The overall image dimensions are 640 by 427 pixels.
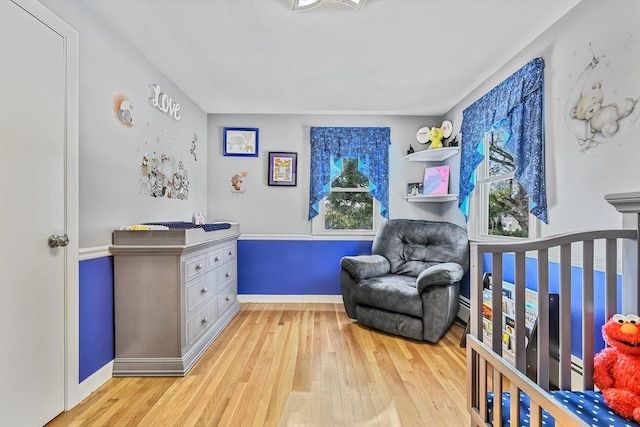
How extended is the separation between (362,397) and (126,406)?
1.36 metres

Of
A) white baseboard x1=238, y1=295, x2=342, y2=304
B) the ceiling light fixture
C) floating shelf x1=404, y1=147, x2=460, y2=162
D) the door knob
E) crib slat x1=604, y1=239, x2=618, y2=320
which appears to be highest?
the ceiling light fixture

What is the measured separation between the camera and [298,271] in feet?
11.5

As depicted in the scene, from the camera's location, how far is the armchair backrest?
2836 mm

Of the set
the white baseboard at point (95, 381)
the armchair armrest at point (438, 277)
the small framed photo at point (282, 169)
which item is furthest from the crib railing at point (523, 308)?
the small framed photo at point (282, 169)

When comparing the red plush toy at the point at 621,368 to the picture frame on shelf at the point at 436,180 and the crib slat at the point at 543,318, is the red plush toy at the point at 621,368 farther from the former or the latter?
the picture frame on shelf at the point at 436,180

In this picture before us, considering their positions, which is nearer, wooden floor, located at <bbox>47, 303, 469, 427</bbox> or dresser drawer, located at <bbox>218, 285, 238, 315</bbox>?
wooden floor, located at <bbox>47, 303, 469, 427</bbox>

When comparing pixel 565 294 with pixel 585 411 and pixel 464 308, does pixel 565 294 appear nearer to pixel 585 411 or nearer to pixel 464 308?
pixel 585 411

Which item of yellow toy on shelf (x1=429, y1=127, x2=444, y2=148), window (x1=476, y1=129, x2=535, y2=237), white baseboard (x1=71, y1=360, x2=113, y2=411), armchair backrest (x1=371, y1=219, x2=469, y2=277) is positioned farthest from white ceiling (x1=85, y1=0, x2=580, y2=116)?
white baseboard (x1=71, y1=360, x2=113, y2=411)

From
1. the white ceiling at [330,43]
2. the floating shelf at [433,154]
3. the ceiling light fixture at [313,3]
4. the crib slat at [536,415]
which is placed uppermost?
the white ceiling at [330,43]

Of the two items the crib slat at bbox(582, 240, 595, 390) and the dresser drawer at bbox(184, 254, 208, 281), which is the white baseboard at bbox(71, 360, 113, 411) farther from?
the crib slat at bbox(582, 240, 595, 390)

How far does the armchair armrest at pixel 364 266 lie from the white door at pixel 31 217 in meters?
2.09

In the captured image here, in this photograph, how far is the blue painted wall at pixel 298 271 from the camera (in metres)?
3.51

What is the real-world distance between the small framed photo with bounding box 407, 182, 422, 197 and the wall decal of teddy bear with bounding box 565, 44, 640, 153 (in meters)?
1.75

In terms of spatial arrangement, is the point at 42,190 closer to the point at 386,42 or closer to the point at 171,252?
the point at 171,252
